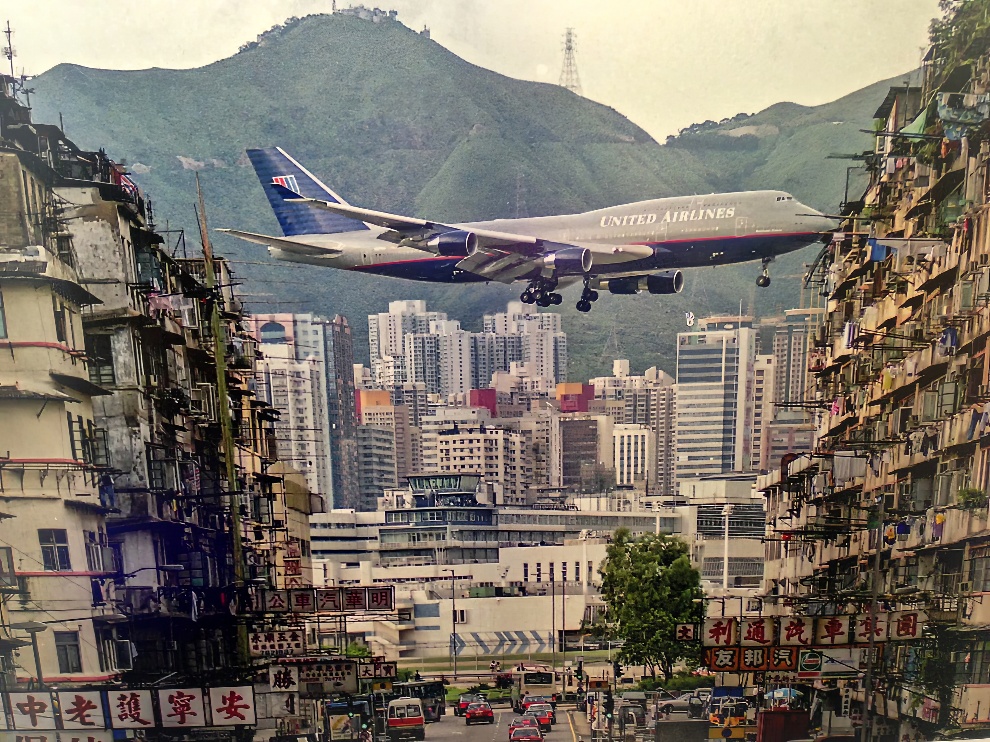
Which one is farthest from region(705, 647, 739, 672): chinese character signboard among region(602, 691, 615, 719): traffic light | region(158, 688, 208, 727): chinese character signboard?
region(158, 688, 208, 727): chinese character signboard

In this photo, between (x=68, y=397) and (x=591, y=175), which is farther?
(x=591, y=175)

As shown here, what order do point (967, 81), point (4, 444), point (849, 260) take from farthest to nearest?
point (849, 260)
point (967, 81)
point (4, 444)

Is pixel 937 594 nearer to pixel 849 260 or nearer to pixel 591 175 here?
pixel 849 260

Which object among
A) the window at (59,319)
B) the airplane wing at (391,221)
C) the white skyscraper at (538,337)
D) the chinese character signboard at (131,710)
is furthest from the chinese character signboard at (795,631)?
the window at (59,319)

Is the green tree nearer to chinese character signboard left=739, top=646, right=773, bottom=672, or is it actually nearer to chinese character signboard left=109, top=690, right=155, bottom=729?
chinese character signboard left=739, top=646, right=773, bottom=672

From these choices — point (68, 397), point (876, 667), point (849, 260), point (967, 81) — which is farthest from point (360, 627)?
point (967, 81)
